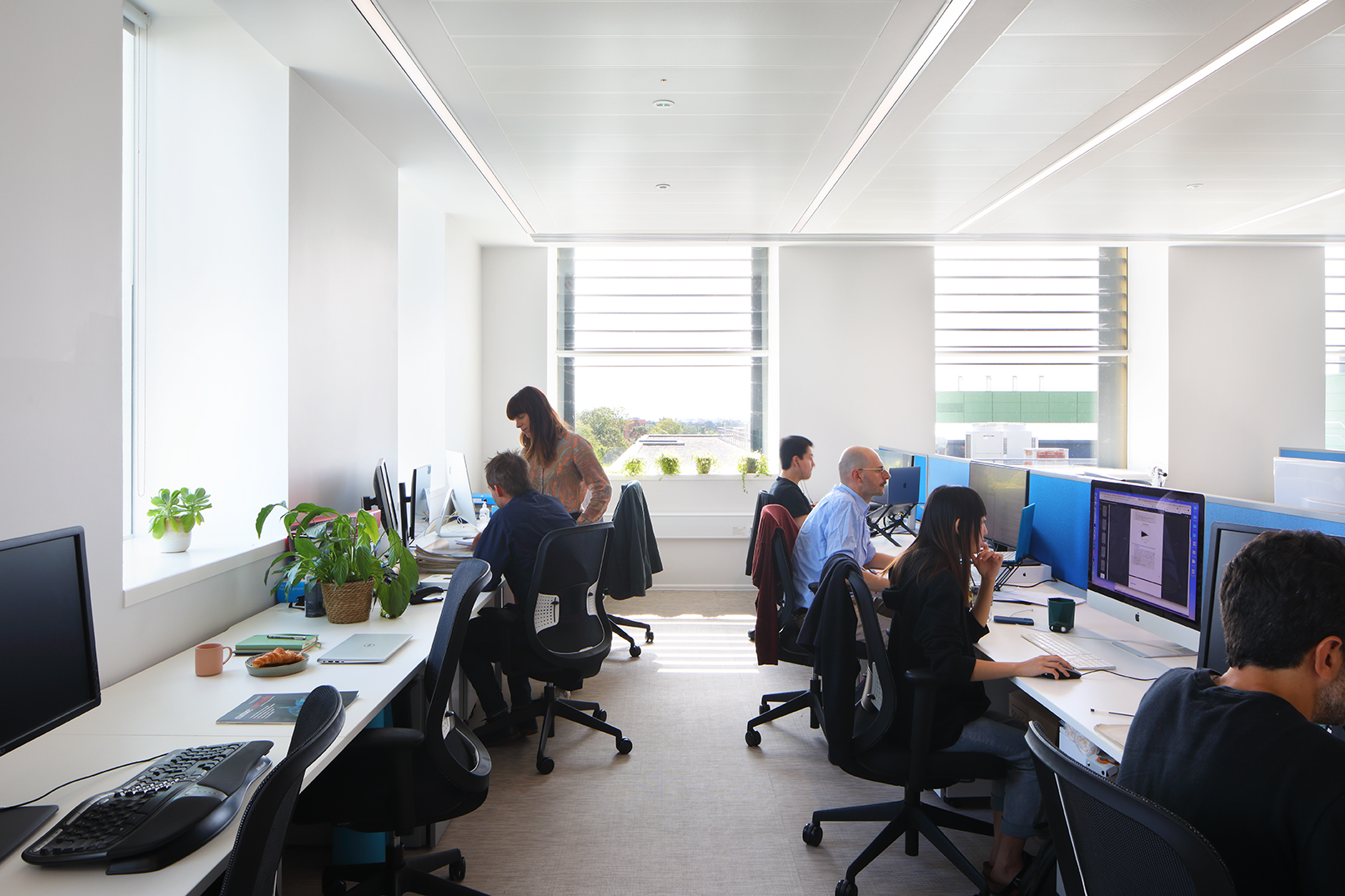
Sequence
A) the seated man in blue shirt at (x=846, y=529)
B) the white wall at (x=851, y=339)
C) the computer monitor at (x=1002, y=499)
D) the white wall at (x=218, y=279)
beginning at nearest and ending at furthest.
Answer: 1. the white wall at (x=218, y=279)
2. the seated man in blue shirt at (x=846, y=529)
3. the computer monitor at (x=1002, y=499)
4. the white wall at (x=851, y=339)

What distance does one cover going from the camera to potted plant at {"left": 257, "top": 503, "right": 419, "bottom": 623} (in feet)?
7.71

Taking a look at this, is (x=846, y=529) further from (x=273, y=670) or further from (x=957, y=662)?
(x=273, y=670)

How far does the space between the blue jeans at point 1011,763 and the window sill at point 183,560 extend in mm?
2297

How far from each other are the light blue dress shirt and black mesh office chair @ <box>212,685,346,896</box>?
2.19 metres

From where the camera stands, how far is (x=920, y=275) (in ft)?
18.6

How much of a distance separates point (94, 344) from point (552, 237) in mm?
3996

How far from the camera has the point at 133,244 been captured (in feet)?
8.37

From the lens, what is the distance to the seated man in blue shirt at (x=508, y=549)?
2721 millimetres

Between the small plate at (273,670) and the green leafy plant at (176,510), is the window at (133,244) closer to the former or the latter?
the green leafy plant at (176,510)

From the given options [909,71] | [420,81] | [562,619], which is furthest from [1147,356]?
[420,81]

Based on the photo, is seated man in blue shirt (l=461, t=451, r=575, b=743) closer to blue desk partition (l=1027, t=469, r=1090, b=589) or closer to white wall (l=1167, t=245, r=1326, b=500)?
blue desk partition (l=1027, t=469, r=1090, b=589)

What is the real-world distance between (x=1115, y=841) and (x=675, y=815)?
5.95ft

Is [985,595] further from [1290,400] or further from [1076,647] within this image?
[1290,400]

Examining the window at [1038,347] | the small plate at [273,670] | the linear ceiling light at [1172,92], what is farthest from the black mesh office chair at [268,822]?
the window at [1038,347]
